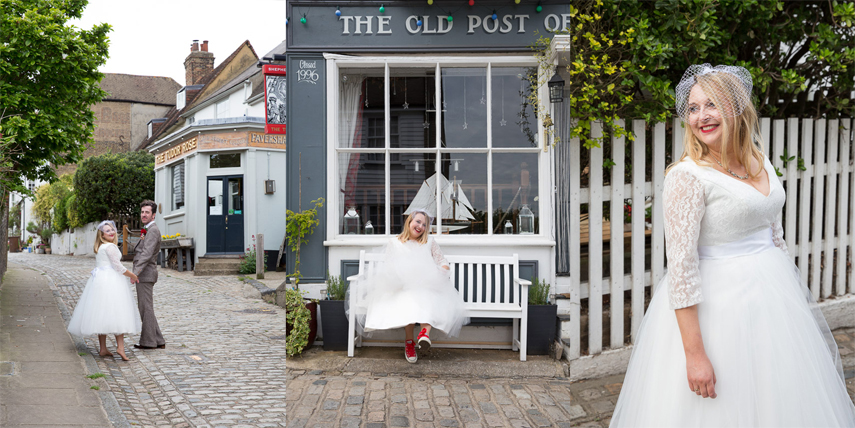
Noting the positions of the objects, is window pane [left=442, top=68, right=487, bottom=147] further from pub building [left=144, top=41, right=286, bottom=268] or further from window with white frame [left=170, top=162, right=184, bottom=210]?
window with white frame [left=170, top=162, right=184, bottom=210]

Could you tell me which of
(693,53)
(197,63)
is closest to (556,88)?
(693,53)

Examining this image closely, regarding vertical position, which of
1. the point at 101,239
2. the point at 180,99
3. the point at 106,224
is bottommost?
the point at 101,239

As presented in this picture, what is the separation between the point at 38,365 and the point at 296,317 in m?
2.85

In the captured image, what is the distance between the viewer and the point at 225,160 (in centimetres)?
241

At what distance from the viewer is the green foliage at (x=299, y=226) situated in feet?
6.21

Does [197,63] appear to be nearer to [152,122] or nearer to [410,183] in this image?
[152,122]

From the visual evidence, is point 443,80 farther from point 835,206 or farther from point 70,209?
point 835,206

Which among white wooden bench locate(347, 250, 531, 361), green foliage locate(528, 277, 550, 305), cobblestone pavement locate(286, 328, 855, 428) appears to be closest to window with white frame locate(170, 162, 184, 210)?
cobblestone pavement locate(286, 328, 855, 428)

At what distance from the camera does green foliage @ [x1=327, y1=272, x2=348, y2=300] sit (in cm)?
193

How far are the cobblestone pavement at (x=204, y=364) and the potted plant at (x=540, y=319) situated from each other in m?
1.28

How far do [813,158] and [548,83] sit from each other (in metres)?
3.60

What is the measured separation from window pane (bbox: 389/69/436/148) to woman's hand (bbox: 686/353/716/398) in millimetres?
1133

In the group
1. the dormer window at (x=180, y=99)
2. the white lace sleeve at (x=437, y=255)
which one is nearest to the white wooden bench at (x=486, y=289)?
the white lace sleeve at (x=437, y=255)

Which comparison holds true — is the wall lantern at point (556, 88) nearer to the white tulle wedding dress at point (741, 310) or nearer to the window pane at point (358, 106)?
the white tulle wedding dress at point (741, 310)
